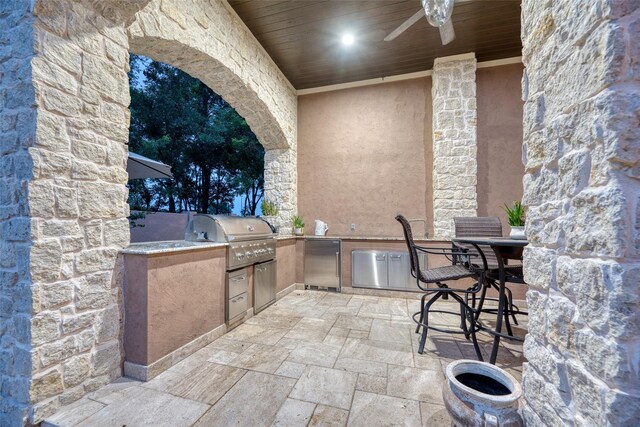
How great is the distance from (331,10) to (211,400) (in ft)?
12.5

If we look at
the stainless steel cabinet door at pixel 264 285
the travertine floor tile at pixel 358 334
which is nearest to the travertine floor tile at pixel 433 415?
the travertine floor tile at pixel 358 334

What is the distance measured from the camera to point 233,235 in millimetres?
2807

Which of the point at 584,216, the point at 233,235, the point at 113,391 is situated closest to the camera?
the point at 584,216

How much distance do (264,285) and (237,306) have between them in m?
0.58

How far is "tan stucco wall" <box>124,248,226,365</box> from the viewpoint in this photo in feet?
6.17

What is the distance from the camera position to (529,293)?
1163 mm

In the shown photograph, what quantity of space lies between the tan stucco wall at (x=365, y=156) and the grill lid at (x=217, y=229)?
2007 mm

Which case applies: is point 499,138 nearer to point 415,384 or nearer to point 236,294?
point 415,384

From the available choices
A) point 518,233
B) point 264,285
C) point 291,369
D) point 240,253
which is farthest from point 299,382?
point 518,233

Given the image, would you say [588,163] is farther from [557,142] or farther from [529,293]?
[529,293]

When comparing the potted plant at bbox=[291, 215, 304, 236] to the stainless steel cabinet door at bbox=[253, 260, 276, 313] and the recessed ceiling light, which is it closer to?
the stainless steel cabinet door at bbox=[253, 260, 276, 313]

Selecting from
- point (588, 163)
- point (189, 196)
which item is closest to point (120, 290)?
point (588, 163)

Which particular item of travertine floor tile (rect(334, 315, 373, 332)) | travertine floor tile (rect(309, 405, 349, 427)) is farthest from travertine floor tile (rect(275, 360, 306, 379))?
travertine floor tile (rect(334, 315, 373, 332))

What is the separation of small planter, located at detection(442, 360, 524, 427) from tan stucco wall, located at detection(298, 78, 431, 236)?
3261 mm
